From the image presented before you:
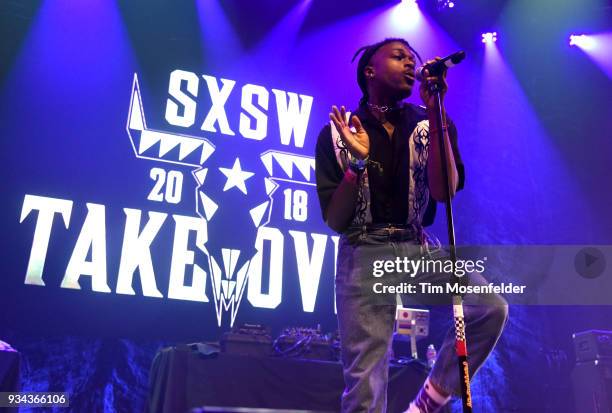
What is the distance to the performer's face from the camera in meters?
2.71

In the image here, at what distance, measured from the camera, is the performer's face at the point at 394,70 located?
271 cm

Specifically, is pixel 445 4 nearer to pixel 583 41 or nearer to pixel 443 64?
pixel 583 41

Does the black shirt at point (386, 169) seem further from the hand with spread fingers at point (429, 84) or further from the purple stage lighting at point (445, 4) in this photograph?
the purple stage lighting at point (445, 4)

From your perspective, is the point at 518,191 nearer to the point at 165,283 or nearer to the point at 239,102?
the point at 239,102

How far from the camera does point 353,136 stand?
91.8 inches

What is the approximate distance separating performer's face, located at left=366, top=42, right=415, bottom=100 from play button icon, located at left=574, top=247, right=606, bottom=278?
497 centimetres

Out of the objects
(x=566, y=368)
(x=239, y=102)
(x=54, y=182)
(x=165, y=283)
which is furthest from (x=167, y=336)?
(x=566, y=368)

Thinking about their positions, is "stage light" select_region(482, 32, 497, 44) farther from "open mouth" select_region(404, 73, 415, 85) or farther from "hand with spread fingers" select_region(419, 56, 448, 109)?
"hand with spread fingers" select_region(419, 56, 448, 109)

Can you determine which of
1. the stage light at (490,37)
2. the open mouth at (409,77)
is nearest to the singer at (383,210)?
the open mouth at (409,77)

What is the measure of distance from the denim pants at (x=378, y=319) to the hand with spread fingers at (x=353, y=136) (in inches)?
15.4

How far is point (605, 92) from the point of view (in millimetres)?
7375

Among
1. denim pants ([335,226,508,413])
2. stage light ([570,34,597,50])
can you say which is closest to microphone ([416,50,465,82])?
denim pants ([335,226,508,413])

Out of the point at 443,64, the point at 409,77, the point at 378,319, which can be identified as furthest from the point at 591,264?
the point at 443,64

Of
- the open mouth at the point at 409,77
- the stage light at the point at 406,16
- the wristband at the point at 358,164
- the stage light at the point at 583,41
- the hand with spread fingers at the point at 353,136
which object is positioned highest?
→ the stage light at the point at 406,16
